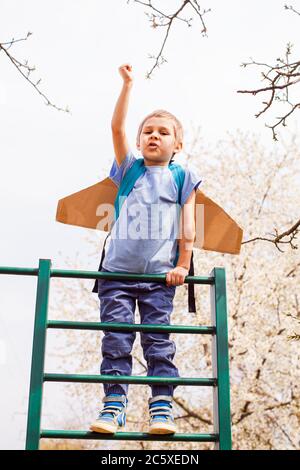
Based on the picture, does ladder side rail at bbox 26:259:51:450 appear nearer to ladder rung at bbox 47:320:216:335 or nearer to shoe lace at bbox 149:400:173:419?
ladder rung at bbox 47:320:216:335

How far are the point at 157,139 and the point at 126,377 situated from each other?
1152mm

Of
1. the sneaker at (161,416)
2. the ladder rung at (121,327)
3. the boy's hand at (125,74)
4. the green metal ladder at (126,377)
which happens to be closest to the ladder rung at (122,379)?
the green metal ladder at (126,377)

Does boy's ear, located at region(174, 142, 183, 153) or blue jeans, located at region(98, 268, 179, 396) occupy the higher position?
boy's ear, located at region(174, 142, 183, 153)

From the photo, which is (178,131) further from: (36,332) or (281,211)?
(281,211)

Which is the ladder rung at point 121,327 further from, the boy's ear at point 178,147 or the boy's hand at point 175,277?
the boy's ear at point 178,147

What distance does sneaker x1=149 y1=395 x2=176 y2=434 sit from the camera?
8.10ft

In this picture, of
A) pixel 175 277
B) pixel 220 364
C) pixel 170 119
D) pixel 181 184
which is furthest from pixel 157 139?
pixel 220 364

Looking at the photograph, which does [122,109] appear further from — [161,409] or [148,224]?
[161,409]

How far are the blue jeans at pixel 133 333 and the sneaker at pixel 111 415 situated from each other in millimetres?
34

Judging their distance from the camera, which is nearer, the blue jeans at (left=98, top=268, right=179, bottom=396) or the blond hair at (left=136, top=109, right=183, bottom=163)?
the blue jeans at (left=98, top=268, right=179, bottom=396)

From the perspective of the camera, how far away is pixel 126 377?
2.52 m

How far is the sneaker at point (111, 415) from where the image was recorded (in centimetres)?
242

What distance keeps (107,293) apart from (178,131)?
90 cm

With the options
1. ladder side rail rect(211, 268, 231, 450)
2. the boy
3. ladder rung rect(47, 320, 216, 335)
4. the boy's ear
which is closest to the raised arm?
the boy
